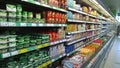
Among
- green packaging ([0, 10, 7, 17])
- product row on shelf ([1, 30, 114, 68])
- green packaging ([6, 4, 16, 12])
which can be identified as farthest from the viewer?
product row on shelf ([1, 30, 114, 68])

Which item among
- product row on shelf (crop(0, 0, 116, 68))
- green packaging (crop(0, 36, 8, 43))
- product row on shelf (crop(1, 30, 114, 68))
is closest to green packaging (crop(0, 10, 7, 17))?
product row on shelf (crop(0, 0, 116, 68))

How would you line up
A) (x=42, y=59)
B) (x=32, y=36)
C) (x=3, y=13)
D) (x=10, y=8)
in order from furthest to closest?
(x=42, y=59) → (x=32, y=36) → (x=10, y=8) → (x=3, y=13)

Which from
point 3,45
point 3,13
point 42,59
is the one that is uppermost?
point 3,13

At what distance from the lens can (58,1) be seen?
10.4 ft

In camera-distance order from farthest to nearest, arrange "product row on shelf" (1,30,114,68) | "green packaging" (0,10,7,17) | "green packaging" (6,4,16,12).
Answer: "product row on shelf" (1,30,114,68)
"green packaging" (6,4,16,12)
"green packaging" (0,10,7,17)

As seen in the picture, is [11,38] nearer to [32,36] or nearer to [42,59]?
[32,36]

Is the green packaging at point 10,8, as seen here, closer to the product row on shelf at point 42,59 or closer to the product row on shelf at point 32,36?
the product row on shelf at point 32,36

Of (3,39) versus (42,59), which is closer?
(3,39)

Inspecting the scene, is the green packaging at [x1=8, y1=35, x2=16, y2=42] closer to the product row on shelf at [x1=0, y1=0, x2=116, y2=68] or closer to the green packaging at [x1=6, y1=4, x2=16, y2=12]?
the product row on shelf at [x1=0, y1=0, x2=116, y2=68]

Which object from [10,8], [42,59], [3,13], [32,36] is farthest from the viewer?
[42,59]

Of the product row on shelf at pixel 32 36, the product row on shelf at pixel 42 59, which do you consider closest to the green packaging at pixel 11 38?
the product row on shelf at pixel 32 36

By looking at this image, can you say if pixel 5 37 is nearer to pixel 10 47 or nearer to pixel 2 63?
pixel 10 47

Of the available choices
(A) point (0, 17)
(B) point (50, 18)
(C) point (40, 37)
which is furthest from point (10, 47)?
(B) point (50, 18)

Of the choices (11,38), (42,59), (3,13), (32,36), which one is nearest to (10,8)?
(3,13)
